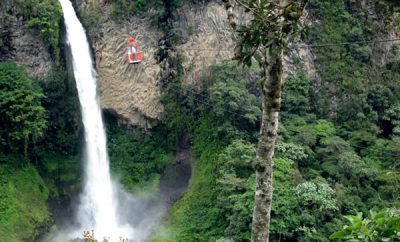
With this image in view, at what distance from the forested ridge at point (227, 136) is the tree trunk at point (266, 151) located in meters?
8.48

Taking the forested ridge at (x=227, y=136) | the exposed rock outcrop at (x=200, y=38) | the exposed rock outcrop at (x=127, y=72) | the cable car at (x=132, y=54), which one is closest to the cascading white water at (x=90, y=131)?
the forested ridge at (x=227, y=136)

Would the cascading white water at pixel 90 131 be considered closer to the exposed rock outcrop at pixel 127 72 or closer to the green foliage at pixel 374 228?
the exposed rock outcrop at pixel 127 72

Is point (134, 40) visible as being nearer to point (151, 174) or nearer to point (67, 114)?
point (67, 114)

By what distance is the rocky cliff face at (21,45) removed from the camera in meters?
18.6

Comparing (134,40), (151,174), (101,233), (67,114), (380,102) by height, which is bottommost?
(101,233)

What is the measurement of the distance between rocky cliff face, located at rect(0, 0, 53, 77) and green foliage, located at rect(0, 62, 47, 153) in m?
0.95

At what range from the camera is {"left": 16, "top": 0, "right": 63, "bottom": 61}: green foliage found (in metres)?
18.6

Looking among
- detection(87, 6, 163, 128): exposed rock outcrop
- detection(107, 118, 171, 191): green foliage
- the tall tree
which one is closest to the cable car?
detection(87, 6, 163, 128): exposed rock outcrop

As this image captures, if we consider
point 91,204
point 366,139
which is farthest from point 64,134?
point 366,139

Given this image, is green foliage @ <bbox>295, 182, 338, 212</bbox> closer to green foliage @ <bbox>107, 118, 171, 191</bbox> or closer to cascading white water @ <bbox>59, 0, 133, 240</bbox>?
green foliage @ <bbox>107, 118, 171, 191</bbox>

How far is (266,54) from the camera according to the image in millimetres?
6102

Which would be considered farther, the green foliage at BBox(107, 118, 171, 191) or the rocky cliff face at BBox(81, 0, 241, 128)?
the rocky cliff face at BBox(81, 0, 241, 128)

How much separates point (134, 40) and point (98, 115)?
2.89 meters

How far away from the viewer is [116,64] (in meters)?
20.2
